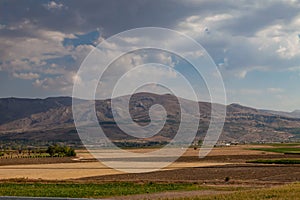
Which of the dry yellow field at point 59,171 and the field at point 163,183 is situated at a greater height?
the field at point 163,183

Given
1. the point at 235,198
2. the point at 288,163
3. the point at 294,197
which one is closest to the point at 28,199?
the point at 235,198

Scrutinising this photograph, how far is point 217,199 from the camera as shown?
24.6 meters

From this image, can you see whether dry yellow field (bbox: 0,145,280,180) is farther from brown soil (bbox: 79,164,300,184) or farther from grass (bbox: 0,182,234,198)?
grass (bbox: 0,182,234,198)

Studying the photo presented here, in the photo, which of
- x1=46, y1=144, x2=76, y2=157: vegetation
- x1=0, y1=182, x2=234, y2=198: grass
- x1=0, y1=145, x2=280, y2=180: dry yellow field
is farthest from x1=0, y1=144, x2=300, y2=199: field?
x1=46, y1=144, x2=76, y2=157: vegetation

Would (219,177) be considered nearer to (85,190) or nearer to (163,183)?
(163,183)

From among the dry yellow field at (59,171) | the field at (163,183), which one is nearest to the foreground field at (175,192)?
the field at (163,183)

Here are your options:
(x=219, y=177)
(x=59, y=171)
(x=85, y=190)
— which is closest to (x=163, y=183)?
(x=85, y=190)

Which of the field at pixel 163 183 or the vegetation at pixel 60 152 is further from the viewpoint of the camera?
the vegetation at pixel 60 152

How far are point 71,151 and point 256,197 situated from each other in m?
150

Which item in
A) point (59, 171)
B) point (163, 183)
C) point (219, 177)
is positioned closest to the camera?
point (163, 183)

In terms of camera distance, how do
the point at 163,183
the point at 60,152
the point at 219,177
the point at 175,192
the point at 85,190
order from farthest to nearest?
the point at 60,152 < the point at 219,177 < the point at 163,183 < the point at 85,190 < the point at 175,192

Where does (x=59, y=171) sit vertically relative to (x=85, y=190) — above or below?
below

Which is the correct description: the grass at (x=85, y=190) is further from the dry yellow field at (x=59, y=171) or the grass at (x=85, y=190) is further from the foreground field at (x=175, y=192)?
the dry yellow field at (x=59, y=171)

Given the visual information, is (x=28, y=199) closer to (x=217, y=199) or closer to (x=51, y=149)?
(x=217, y=199)
